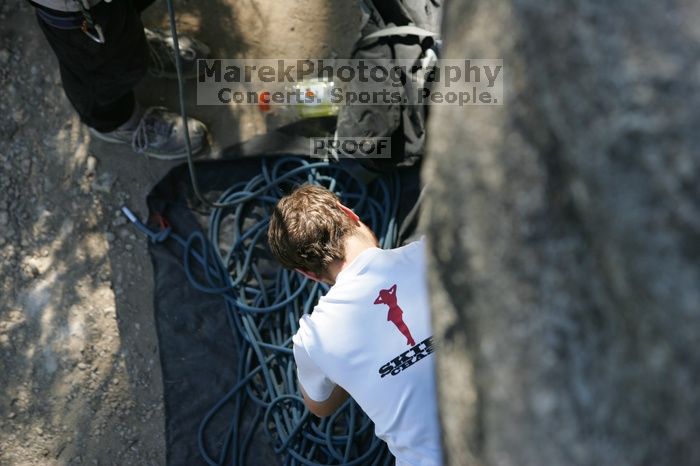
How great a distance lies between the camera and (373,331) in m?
1.80

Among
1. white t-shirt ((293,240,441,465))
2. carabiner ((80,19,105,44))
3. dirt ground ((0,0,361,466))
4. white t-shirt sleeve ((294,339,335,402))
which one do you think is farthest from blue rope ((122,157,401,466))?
carabiner ((80,19,105,44))

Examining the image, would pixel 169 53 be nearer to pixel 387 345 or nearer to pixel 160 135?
pixel 160 135

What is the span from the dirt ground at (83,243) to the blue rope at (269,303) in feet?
0.73

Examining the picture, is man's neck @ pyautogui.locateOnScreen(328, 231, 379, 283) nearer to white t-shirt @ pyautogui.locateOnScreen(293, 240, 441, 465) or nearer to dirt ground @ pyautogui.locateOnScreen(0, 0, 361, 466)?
white t-shirt @ pyautogui.locateOnScreen(293, 240, 441, 465)

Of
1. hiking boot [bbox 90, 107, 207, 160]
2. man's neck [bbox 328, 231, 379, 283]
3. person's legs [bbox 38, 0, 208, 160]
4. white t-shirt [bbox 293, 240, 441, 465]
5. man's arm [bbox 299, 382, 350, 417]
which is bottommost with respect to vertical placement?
man's arm [bbox 299, 382, 350, 417]

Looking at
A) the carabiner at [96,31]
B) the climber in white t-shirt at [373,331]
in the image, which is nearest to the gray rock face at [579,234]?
the climber in white t-shirt at [373,331]

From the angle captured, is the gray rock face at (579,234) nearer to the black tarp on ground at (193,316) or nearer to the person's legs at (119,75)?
the person's legs at (119,75)

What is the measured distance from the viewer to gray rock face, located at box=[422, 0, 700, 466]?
687 mm

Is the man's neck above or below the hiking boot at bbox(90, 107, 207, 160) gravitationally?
below

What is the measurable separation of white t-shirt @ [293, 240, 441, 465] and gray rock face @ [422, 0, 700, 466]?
3.02 ft

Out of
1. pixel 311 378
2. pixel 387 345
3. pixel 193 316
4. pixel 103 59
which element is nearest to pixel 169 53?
pixel 103 59

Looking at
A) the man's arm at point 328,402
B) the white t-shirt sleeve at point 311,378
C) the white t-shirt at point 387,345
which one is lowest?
the man's arm at point 328,402

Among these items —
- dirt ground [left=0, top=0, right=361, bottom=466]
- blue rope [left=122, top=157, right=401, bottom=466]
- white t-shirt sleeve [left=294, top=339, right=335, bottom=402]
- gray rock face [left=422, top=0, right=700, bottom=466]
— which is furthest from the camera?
dirt ground [left=0, top=0, right=361, bottom=466]

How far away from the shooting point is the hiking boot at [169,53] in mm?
2803
